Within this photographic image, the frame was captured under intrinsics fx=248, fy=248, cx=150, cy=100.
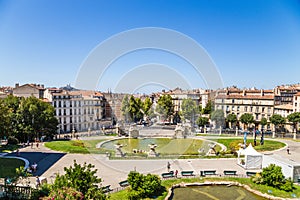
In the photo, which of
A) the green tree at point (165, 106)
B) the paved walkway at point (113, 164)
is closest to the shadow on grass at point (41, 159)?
the paved walkway at point (113, 164)

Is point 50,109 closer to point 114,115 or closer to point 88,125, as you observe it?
point 88,125

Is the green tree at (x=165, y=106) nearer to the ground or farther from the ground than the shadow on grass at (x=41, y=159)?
farther from the ground

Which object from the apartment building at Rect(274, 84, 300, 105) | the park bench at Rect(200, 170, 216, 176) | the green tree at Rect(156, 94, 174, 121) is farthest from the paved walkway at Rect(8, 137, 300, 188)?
the green tree at Rect(156, 94, 174, 121)

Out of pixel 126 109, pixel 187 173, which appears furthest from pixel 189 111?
pixel 187 173

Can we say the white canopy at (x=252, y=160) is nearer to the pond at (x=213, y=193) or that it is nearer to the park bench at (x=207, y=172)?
the park bench at (x=207, y=172)

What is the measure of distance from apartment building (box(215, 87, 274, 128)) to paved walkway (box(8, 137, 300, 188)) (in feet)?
90.7

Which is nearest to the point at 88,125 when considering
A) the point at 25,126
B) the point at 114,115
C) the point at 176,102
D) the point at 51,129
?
the point at 114,115

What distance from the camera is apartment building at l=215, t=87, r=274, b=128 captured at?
52.9m

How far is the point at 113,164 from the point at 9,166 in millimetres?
8631

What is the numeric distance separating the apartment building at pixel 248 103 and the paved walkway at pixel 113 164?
A: 27646mm

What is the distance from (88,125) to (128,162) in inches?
1320

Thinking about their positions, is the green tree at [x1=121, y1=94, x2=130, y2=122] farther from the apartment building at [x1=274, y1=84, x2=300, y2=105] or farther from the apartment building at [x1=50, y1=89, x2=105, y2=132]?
the apartment building at [x1=274, y1=84, x2=300, y2=105]

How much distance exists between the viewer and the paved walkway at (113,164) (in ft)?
65.2

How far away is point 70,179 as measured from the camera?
11.3 m
